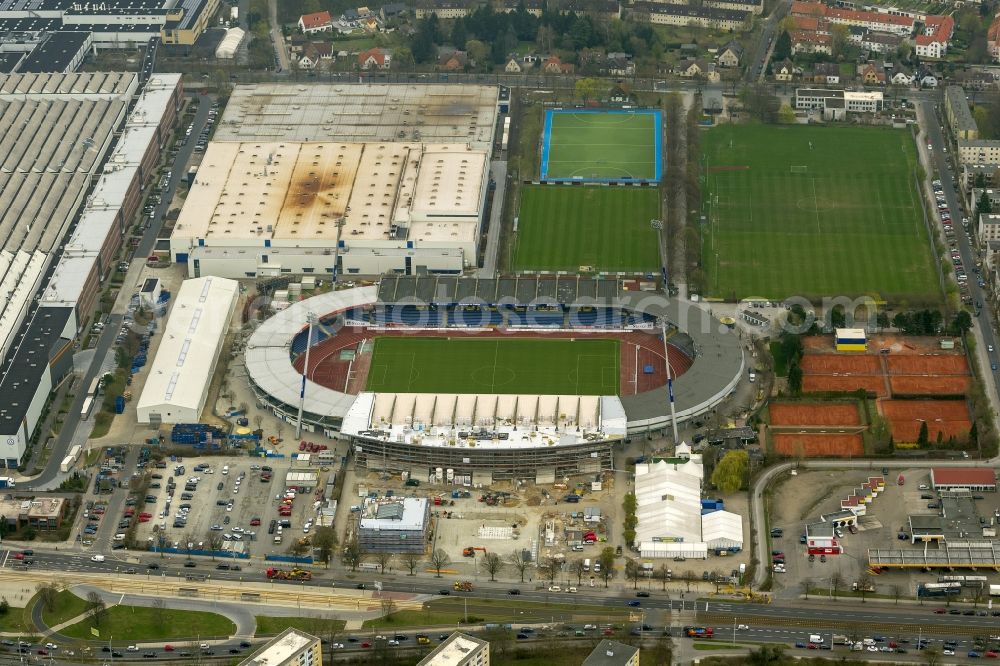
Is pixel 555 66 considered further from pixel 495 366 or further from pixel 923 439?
pixel 923 439

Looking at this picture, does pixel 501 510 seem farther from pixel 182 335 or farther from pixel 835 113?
pixel 835 113

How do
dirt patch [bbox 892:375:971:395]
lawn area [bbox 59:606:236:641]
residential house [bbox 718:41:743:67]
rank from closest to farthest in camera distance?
lawn area [bbox 59:606:236:641] → dirt patch [bbox 892:375:971:395] → residential house [bbox 718:41:743:67]

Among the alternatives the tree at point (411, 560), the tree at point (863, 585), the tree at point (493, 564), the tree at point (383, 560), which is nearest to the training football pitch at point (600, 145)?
the tree at point (411, 560)

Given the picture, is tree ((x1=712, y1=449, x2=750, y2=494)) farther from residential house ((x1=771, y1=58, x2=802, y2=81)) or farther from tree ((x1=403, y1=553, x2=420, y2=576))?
residential house ((x1=771, y1=58, x2=802, y2=81))

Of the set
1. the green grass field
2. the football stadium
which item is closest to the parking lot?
the football stadium

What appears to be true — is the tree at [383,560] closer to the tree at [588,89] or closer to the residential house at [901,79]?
the tree at [588,89]
